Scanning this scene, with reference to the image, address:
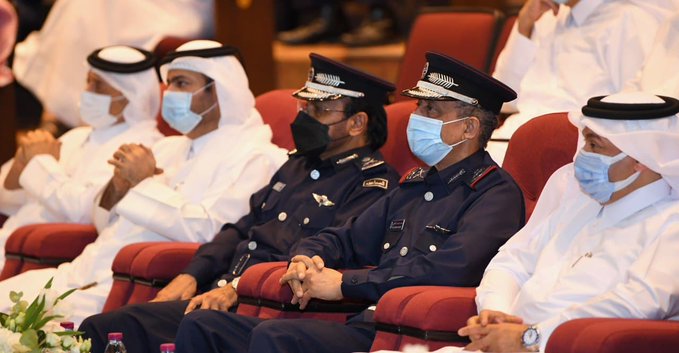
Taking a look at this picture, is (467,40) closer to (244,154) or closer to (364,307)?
(244,154)

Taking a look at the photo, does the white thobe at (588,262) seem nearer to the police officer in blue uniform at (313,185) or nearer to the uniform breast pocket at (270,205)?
the police officer in blue uniform at (313,185)

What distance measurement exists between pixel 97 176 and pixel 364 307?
215 centimetres

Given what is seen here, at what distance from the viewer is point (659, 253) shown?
3.74 meters

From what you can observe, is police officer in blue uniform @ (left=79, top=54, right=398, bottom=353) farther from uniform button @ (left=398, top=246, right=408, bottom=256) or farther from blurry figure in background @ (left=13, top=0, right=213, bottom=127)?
blurry figure in background @ (left=13, top=0, right=213, bottom=127)

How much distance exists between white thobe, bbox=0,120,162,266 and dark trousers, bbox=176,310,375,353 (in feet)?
6.10

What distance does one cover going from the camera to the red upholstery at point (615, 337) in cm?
344

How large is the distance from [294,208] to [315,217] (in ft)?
0.44

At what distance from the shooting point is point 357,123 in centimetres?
522

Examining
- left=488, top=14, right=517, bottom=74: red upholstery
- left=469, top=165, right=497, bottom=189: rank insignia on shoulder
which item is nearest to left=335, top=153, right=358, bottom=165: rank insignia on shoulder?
left=469, top=165, right=497, bottom=189: rank insignia on shoulder

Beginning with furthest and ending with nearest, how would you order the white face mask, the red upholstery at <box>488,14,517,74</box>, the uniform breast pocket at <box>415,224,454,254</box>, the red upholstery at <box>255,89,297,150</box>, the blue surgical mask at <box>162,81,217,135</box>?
1. the white face mask
2. the red upholstery at <box>488,14,517,74</box>
3. the red upholstery at <box>255,89,297,150</box>
4. the blue surgical mask at <box>162,81,217,135</box>
5. the uniform breast pocket at <box>415,224,454,254</box>

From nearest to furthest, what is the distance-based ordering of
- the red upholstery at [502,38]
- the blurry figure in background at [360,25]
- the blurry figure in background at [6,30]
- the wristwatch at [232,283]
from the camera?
the wristwatch at [232,283] → the red upholstery at [502,38] → the blurry figure in background at [6,30] → the blurry figure in background at [360,25]

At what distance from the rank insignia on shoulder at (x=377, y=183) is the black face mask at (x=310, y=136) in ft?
0.81

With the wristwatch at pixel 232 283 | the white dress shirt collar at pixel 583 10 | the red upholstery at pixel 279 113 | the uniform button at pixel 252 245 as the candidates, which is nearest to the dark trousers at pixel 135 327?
the wristwatch at pixel 232 283

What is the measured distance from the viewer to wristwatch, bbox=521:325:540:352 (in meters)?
3.78
